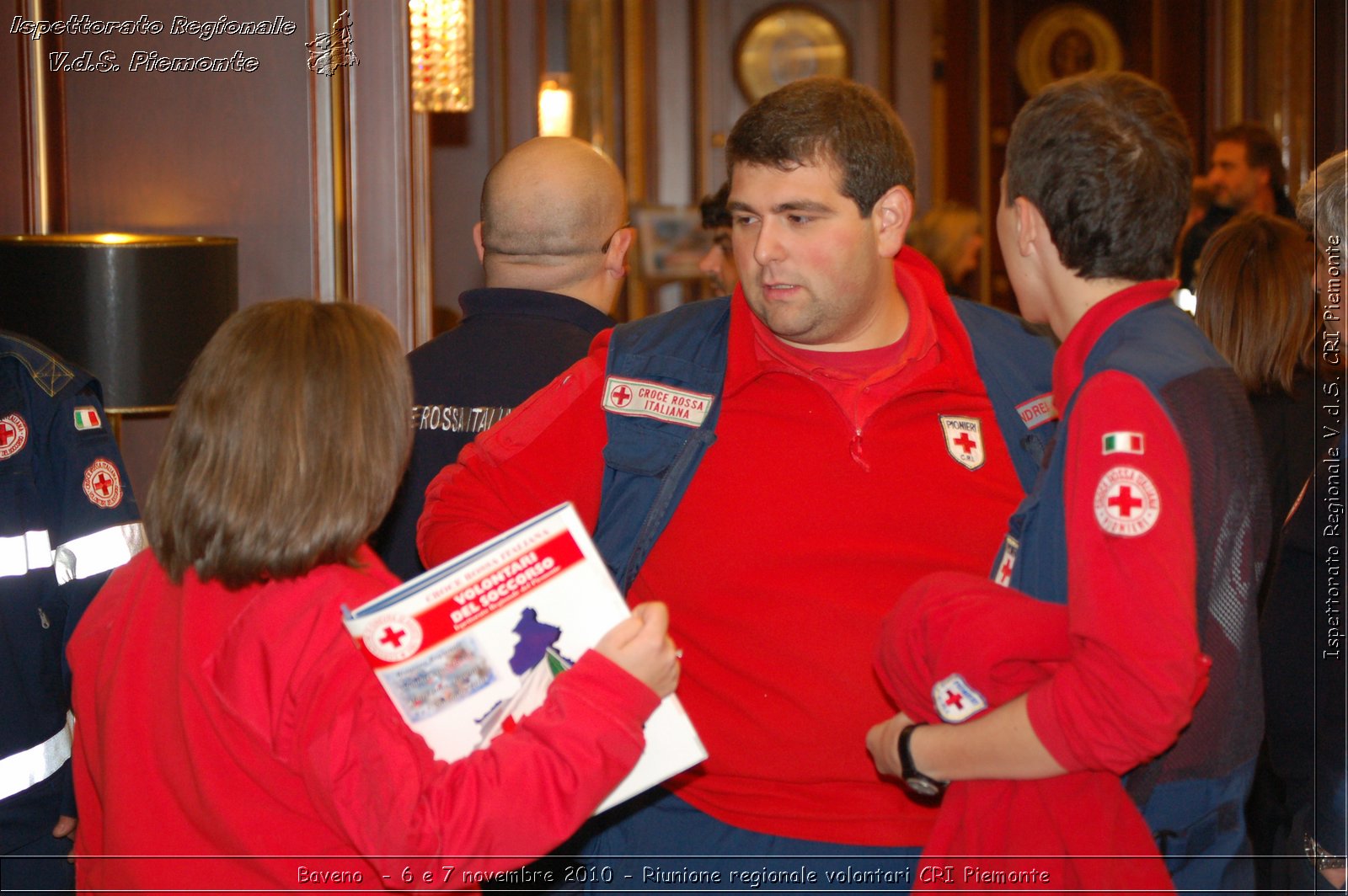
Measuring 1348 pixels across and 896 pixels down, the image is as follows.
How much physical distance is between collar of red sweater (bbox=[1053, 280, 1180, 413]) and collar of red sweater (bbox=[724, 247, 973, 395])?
1.61 feet

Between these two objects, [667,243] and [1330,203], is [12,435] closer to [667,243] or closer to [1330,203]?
[1330,203]

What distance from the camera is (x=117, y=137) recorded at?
3.04 m

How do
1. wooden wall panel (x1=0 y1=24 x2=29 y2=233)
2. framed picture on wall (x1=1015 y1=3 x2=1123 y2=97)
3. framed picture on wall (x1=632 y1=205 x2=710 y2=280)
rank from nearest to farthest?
wooden wall panel (x1=0 y1=24 x2=29 y2=233) < framed picture on wall (x1=632 y1=205 x2=710 y2=280) < framed picture on wall (x1=1015 y1=3 x2=1123 y2=97)

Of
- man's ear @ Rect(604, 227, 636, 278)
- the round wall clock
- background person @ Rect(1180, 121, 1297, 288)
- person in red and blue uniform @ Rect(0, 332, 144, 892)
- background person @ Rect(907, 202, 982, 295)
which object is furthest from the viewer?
the round wall clock

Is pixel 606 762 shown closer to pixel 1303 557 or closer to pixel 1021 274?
pixel 1021 274

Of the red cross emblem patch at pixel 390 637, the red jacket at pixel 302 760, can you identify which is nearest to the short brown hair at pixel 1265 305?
the red jacket at pixel 302 760

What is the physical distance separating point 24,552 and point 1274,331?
8.18 feet

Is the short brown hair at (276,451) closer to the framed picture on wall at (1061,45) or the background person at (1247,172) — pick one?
the background person at (1247,172)

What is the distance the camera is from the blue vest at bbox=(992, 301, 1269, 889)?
1.33m

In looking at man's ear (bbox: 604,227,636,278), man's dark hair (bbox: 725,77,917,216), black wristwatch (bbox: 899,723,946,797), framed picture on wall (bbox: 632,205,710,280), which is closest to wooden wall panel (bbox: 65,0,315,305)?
man's ear (bbox: 604,227,636,278)

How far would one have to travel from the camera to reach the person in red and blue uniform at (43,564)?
6.19 ft

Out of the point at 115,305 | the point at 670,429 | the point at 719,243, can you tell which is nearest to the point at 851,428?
the point at 670,429

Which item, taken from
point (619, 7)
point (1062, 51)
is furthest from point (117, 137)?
point (1062, 51)

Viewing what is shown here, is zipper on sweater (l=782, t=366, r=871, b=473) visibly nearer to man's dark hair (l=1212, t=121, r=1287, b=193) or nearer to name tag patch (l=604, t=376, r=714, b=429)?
name tag patch (l=604, t=376, r=714, b=429)
